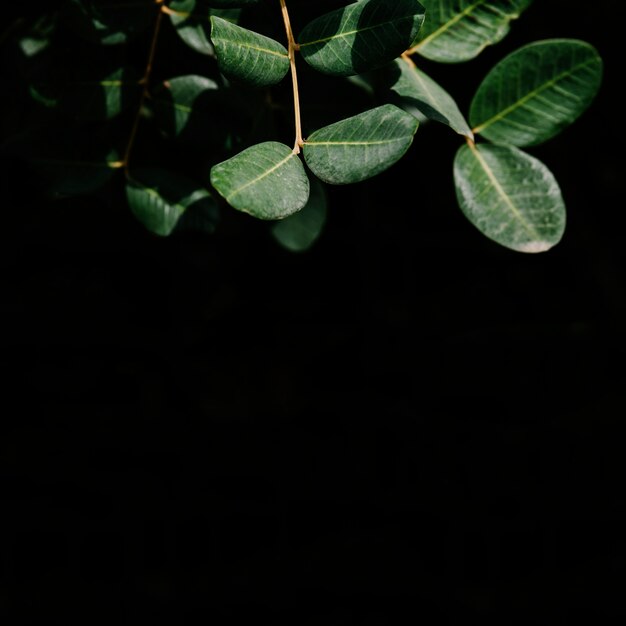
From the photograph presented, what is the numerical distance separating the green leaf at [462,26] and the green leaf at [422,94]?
29 millimetres

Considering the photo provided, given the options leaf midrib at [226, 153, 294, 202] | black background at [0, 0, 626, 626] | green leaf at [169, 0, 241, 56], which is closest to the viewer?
leaf midrib at [226, 153, 294, 202]

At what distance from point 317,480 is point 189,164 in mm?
1056

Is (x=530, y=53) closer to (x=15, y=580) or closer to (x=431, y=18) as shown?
(x=431, y=18)

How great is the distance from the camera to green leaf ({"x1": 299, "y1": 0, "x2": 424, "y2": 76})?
0.57 metres

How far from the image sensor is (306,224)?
2.95 feet

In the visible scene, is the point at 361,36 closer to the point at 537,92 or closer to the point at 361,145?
the point at 361,145

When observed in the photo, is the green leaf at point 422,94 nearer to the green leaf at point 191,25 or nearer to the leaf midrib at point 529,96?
the leaf midrib at point 529,96

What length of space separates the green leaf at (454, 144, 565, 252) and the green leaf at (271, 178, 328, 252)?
0.72 feet

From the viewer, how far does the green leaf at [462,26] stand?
0.67 metres

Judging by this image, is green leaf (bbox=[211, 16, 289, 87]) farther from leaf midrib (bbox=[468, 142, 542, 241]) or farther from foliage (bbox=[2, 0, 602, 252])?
leaf midrib (bbox=[468, 142, 542, 241])

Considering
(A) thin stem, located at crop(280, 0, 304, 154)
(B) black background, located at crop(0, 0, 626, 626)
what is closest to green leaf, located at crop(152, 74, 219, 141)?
(A) thin stem, located at crop(280, 0, 304, 154)

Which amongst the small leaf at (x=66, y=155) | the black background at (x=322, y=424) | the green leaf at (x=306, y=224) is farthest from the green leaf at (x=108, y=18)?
the black background at (x=322, y=424)

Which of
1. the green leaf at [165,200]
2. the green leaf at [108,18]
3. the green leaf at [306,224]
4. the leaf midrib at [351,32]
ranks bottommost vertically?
the green leaf at [306,224]

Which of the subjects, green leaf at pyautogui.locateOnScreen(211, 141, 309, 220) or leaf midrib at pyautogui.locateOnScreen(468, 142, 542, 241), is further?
leaf midrib at pyautogui.locateOnScreen(468, 142, 542, 241)
